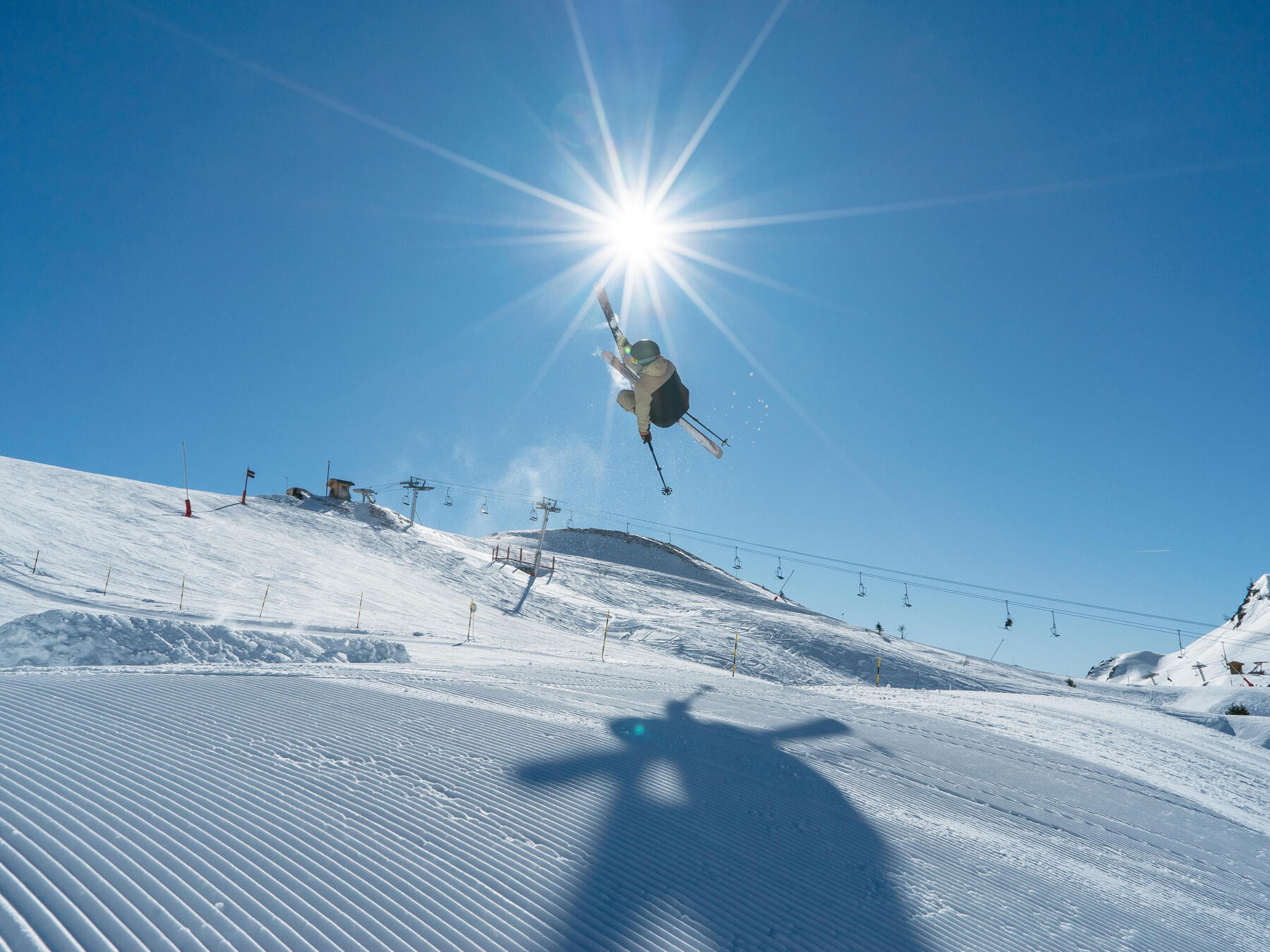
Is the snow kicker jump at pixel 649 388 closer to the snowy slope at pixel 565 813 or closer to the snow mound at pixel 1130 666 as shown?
the snowy slope at pixel 565 813

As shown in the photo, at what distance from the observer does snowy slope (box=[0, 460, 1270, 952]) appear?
3279 mm

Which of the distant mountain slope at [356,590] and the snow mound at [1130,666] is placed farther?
the snow mound at [1130,666]

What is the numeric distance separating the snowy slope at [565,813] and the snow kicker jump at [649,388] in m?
7.69

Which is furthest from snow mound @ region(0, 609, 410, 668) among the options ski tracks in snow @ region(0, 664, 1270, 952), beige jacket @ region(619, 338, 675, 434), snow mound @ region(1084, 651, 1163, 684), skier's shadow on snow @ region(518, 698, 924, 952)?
snow mound @ region(1084, 651, 1163, 684)

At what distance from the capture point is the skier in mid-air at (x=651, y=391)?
17.6m

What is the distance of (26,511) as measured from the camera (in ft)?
93.4

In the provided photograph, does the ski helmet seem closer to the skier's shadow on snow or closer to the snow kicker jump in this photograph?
the snow kicker jump

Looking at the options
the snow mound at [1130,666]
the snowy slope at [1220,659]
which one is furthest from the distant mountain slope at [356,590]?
the snow mound at [1130,666]

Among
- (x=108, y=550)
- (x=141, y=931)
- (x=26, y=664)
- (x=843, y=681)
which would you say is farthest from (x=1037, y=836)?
(x=108, y=550)

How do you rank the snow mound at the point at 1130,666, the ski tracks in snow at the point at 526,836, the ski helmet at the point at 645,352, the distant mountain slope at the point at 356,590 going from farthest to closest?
the snow mound at the point at 1130,666 → the distant mountain slope at the point at 356,590 → the ski helmet at the point at 645,352 → the ski tracks in snow at the point at 526,836

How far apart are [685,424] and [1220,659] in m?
75.9

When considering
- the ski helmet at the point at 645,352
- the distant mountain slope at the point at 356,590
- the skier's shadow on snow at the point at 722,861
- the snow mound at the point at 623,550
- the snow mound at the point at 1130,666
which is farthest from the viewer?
the snow mound at the point at 1130,666

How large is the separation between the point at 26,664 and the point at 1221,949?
16.4m

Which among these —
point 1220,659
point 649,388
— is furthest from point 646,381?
point 1220,659
